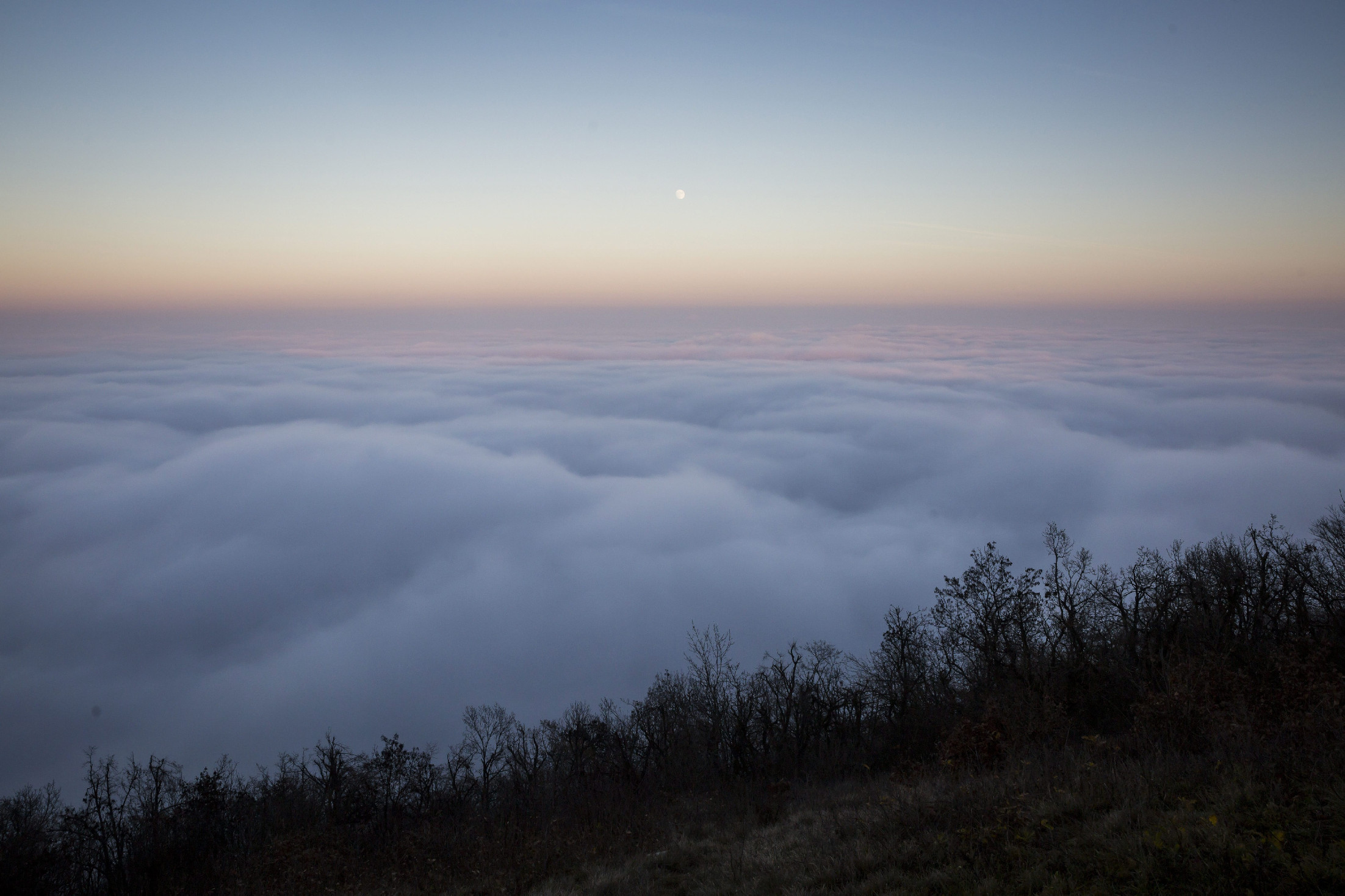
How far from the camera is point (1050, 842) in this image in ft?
29.6

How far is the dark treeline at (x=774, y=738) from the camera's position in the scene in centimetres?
1723

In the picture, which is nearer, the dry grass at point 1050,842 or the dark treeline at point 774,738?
the dry grass at point 1050,842

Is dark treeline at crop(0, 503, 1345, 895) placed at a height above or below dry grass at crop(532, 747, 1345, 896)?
below

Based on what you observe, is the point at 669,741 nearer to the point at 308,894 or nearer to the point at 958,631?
the point at 958,631

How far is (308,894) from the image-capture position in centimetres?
1755

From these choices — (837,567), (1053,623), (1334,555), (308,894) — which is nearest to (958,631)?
(1053,623)

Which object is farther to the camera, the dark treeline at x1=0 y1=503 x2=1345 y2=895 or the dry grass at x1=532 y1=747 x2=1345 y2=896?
the dark treeline at x1=0 y1=503 x2=1345 y2=895

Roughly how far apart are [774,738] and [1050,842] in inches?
1068

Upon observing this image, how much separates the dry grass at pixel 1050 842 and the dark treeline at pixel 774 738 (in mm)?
2873

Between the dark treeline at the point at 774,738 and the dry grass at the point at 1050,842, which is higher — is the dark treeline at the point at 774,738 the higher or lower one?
the lower one

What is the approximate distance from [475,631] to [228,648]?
154 feet

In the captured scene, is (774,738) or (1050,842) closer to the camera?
(1050,842)

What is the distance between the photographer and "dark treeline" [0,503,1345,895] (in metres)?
17.2

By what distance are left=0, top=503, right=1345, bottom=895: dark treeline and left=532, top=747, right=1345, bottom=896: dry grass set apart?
9.43ft
